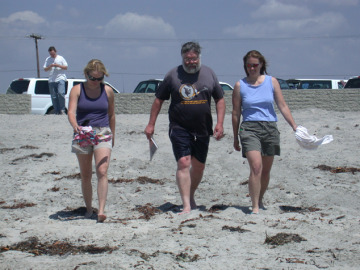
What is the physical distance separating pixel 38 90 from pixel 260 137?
13.7 meters

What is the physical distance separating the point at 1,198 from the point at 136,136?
468 cm

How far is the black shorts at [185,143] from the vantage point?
5980 millimetres

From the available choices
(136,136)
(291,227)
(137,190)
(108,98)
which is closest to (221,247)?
(291,227)

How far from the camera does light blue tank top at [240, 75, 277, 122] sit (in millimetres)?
5938

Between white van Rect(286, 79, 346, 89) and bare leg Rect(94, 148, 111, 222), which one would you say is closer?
bare leg Rect(94, 148, 111, 222)

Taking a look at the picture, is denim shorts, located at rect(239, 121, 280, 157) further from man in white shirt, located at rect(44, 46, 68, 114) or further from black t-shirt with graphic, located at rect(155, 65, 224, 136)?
man in white shirt, located at rect(44, 46, 68, 114)

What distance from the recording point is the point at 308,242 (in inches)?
191

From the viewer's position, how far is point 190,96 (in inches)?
233

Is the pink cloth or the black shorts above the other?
the pink cloth

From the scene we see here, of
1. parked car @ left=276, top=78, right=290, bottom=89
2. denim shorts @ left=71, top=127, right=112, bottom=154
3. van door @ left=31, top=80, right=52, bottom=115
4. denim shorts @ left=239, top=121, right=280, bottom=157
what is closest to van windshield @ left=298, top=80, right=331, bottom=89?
parked car @ left=276, top=78, right=290, bottom=89

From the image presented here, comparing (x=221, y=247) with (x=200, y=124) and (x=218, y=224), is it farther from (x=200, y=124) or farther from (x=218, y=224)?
(x=200, y=124)

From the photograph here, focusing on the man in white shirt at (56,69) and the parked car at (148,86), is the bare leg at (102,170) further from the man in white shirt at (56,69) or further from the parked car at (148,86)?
the parked car at (148,86)

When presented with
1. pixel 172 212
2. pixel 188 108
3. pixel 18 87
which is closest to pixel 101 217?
pixel 172 212

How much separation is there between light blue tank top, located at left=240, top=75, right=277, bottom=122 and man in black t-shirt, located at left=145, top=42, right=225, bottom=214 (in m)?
0.31
